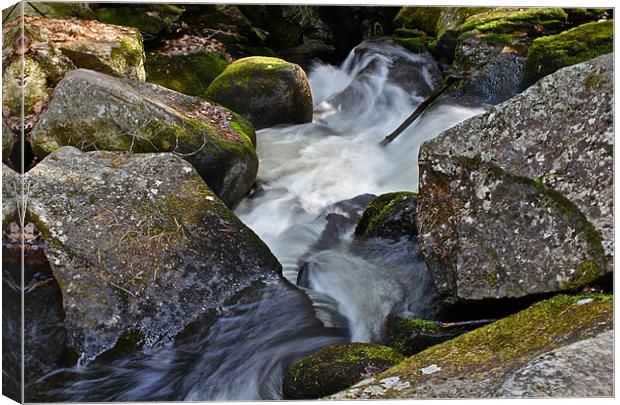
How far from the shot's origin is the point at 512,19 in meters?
5.29

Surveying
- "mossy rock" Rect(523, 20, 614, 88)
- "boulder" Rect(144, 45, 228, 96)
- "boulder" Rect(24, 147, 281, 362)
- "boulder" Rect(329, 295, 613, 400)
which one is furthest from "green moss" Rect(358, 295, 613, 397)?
"boulder" Rect(144, 45, 228, 96)

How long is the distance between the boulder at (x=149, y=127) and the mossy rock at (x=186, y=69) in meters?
0.15

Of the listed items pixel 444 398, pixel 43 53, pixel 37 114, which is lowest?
pixel 444 398

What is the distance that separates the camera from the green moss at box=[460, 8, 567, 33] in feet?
16.5

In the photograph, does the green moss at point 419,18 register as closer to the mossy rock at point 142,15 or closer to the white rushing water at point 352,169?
the white rushing water at point 352,169

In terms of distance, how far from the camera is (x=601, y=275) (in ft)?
14.3

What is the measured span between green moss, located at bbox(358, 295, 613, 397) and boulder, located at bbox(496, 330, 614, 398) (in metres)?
0.07

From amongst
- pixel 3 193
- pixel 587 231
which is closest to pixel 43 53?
pixel 3 193

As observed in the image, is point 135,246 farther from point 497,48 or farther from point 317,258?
point 497,48

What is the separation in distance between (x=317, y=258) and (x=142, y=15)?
1.99m

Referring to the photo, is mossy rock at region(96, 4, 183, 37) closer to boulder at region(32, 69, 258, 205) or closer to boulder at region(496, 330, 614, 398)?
boulder at region(32, 69, 258, 205)

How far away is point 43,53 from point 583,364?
3604 mm

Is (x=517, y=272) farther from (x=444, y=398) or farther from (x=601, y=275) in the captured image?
(x=444, y=398)

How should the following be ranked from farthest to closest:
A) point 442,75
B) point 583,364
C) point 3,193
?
point 442,75 → point 3,193 → point 583,364
